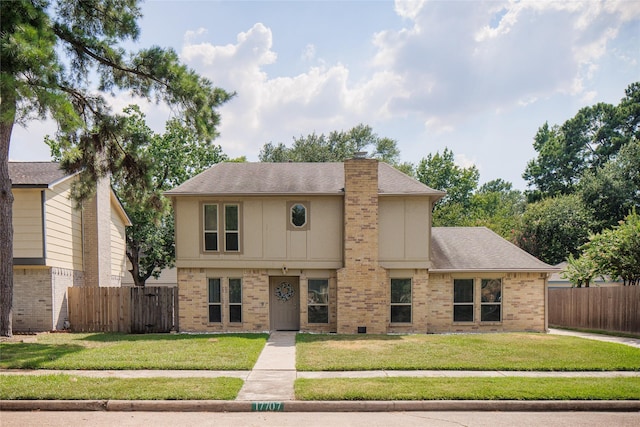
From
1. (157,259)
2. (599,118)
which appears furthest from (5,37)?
(599,118)

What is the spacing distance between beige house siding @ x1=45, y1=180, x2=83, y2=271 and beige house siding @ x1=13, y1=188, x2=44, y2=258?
262mm

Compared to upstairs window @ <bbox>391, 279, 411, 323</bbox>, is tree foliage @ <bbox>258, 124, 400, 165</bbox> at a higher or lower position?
higher

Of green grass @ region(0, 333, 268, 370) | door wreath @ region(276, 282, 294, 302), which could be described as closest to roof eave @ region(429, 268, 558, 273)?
door wreath @ region(276, 282, 294, 302)

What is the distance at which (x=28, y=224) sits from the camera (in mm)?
17297

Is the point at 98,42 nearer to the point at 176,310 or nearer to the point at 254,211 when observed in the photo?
the point at 254,211

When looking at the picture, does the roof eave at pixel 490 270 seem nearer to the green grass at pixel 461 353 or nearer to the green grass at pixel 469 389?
the green grass at pixel 461 353

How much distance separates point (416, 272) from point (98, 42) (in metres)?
12.4

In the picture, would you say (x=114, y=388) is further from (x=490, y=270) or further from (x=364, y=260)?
(x=490, y=270)

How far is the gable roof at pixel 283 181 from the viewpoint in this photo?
17.6m

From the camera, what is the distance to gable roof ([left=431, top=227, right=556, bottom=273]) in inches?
702

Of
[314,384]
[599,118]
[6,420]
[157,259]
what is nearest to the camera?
[6,420]

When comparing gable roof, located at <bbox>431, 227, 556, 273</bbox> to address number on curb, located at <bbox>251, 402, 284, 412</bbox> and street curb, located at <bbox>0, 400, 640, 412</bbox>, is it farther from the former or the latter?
address number on curb, located at <bbox>251, 402, 284, 412</bbox>

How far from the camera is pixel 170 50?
47.2 ft

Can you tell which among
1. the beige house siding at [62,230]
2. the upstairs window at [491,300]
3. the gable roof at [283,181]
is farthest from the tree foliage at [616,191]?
the beige house siding at [62,230]
